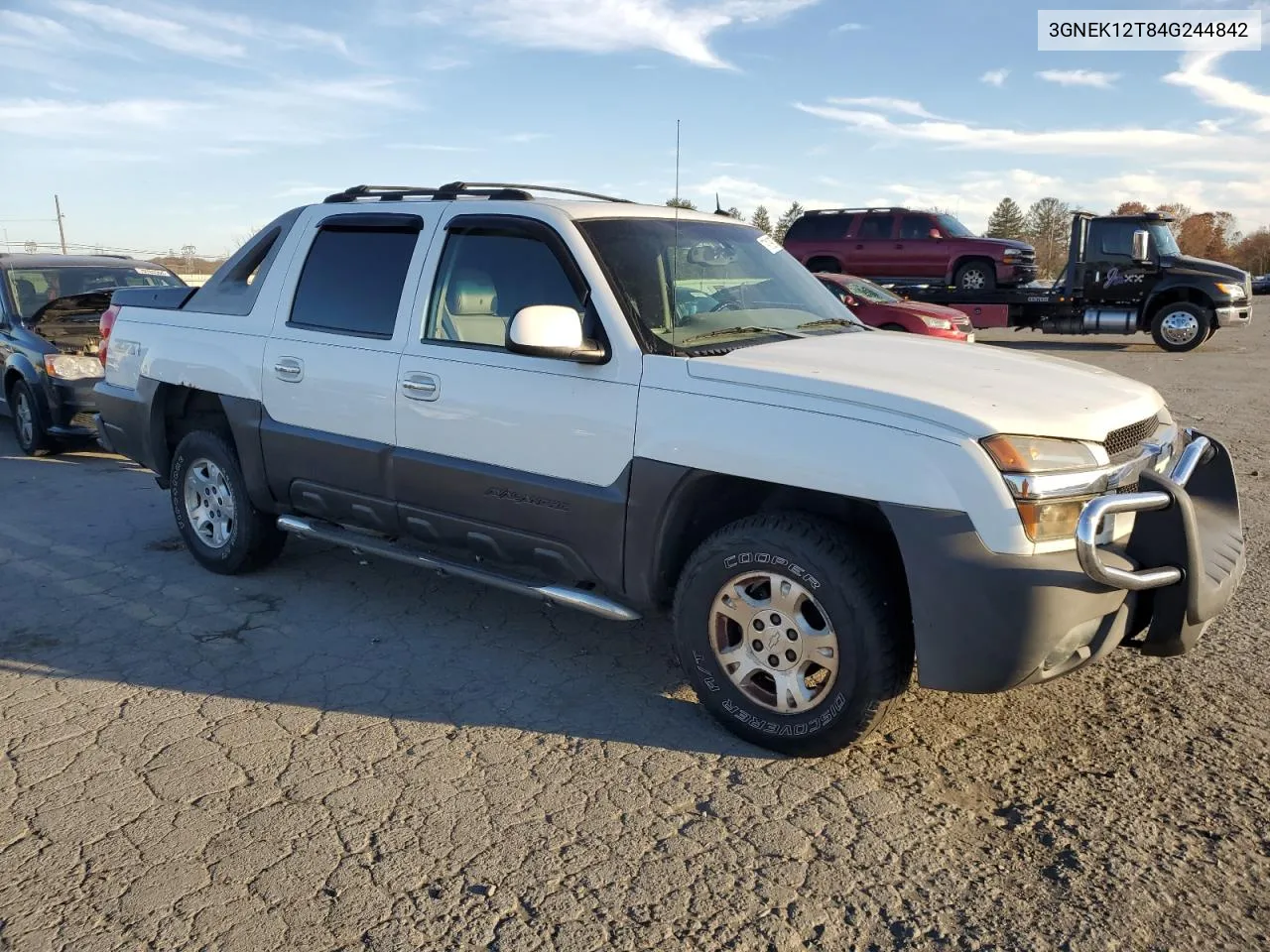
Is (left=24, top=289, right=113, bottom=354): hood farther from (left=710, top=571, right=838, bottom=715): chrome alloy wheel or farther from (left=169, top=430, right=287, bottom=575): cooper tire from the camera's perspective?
(left=710, top=571, right=838, bottom=715): chrome alloy wheel

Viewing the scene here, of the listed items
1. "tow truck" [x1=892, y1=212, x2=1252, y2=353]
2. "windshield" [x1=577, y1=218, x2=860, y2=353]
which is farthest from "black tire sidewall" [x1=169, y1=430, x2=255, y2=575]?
"tow truck" [x1=892, y1=212, x2=1252, y2=353]

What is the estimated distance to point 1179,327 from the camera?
18.2 meters

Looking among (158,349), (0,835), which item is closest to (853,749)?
(0,835)

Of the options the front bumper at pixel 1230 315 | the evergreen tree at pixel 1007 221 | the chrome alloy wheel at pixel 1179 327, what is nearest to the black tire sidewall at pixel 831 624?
the chrome alloy wheel at pixel 1179 327

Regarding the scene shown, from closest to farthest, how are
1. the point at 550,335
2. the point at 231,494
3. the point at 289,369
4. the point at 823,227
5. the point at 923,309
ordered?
the point at 550,335 < the point at 289,369 < the point at 231,494 < the point at 923,309 < the point at 823,227

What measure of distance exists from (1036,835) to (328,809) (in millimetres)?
2189

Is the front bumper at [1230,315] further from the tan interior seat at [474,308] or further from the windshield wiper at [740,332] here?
the tan interior seat at [474,308]

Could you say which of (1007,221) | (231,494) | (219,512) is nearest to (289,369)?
(231,494)

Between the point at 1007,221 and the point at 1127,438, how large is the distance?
249ft

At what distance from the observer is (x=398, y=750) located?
3.58 m

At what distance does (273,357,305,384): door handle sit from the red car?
10.0m

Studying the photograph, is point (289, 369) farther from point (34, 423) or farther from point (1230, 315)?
point (1230, 315)

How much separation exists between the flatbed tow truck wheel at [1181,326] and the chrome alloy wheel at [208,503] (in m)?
17.6

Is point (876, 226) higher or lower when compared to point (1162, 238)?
higher
